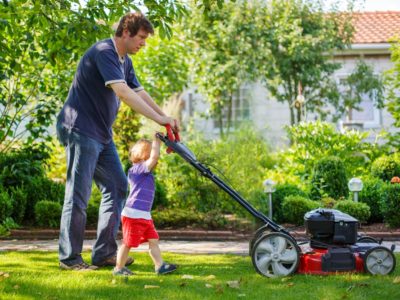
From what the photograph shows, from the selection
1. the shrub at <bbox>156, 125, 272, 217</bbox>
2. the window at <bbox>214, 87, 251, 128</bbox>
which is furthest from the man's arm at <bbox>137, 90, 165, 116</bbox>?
the window at <bbox>214, 87, 251, 128</bbox>

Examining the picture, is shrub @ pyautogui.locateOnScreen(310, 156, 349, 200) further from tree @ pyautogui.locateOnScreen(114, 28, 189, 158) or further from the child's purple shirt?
tree @ pyautogui.locateOnScreen(114, 28, 189, 158)

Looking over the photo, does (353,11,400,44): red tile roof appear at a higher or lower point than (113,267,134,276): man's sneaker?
higher

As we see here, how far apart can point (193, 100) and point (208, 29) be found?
263 cm

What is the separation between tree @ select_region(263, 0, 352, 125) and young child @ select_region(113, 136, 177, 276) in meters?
9.80

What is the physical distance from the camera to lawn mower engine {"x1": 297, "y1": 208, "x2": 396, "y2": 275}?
5.05 meters

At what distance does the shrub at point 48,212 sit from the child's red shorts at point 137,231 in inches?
121

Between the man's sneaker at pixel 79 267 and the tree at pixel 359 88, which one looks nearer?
the man's sneaker at pixel 79 267

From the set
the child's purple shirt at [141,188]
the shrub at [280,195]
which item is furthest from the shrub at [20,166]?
the child's purple shirt at [141,188]

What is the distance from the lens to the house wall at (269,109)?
1727 centimetres

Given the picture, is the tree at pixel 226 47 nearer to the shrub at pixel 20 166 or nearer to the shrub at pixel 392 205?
Answer: the shrub at pixel 20 166

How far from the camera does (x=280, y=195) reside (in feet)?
27.8

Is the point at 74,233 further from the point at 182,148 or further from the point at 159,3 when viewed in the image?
the point at 159,3

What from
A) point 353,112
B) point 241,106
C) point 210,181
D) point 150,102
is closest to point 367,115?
point 353,112

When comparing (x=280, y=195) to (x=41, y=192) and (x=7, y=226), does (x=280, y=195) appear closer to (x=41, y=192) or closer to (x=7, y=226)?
(x=41, y=192)
